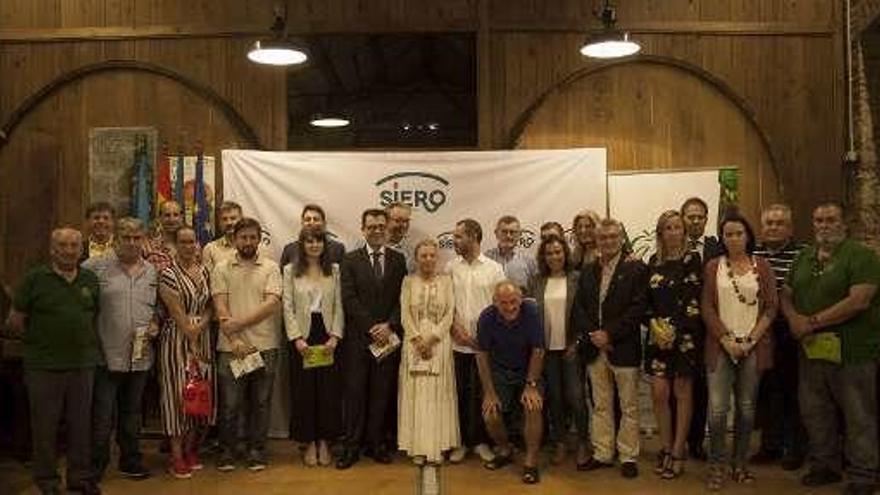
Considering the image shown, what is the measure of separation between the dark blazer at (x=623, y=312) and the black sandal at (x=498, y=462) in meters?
0.86

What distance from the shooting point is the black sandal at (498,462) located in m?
5.41

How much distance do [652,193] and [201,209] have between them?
335 centimetres

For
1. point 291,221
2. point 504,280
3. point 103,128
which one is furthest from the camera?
point 103,128

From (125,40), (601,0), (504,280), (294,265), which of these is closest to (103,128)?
(125,40)

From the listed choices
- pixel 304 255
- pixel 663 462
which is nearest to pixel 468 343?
pixel 304 255

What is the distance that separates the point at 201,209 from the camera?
6703 mm

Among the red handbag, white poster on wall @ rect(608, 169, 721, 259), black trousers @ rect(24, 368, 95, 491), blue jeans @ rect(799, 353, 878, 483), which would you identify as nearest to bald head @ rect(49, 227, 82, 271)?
black trousers @ rect(24, 368, 95, 491)

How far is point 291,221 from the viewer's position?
6480mm

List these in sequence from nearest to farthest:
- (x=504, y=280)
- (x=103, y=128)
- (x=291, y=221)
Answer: (x=504, y=280) → (x=291, y=221) → (x=103, y=128)

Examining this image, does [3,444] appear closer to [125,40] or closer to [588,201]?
[125,40]

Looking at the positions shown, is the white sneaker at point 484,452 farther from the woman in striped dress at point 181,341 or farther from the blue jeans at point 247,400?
the woman in striped dress at point 181,341

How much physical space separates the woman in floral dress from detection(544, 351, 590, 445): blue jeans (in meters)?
0.44

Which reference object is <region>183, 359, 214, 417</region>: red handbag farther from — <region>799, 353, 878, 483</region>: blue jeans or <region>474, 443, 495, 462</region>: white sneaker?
<region>799, 353, 878, 483</region>: blue jeans

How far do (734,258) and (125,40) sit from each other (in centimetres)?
478
